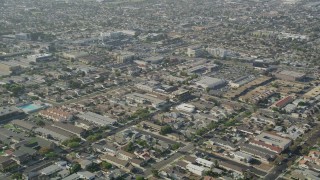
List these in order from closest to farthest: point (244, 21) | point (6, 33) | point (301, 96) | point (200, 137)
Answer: point (200, 137) < point (301, 96) < point (6, 33) < point (244, 21)

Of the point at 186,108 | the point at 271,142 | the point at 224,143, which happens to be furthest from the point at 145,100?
the point at 271,142

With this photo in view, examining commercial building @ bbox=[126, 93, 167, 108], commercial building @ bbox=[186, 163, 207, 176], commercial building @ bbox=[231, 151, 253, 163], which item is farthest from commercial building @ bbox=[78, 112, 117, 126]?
commercial building @ bbox=[231, 151, 253, 163]

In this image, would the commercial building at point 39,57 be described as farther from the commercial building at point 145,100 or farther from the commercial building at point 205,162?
the commercial building at point 205,162

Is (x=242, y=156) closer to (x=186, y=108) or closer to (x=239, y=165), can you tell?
(x=239, y=165)

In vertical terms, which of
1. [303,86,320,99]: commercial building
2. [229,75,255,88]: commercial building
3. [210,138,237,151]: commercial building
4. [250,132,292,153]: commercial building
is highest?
[250,132,292,153]: commercial building

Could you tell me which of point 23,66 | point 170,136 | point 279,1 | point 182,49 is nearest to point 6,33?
point 23,66

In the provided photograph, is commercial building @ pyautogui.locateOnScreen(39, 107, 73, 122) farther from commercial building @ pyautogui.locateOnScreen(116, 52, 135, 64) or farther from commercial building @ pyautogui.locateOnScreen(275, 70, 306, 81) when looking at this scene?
commercial building @ pyautogui.locateOnScreen(275, 70, 306, 81)

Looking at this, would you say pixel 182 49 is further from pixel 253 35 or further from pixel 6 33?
pixel 6 33
